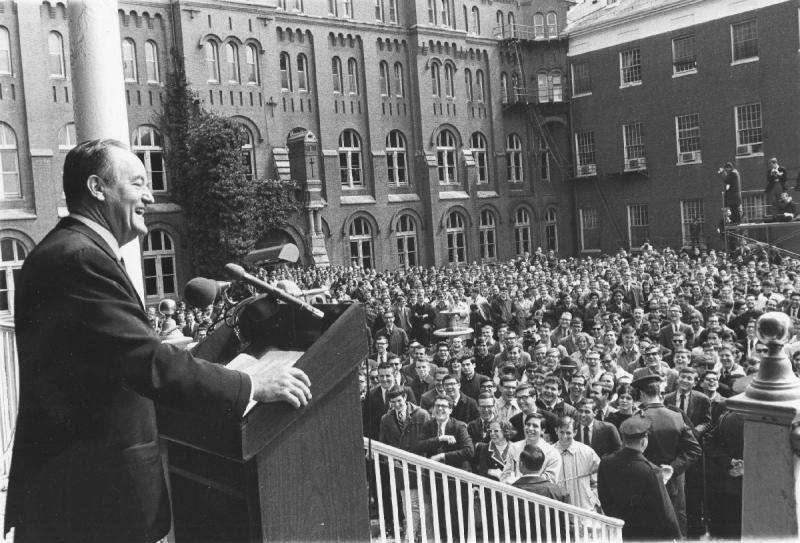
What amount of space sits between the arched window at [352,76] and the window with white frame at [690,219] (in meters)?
17.1

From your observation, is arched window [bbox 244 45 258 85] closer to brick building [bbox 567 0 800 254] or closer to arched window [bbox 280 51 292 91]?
arched window [bbox 280 51 292 91]

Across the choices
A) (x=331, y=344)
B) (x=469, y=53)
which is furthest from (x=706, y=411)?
(x=469, y=53)

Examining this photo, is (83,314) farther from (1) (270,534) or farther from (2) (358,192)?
(2) (358,192)

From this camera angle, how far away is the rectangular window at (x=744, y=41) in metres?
34.3

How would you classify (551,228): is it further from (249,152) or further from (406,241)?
(249,152)

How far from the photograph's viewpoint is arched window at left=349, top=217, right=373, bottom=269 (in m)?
35.4

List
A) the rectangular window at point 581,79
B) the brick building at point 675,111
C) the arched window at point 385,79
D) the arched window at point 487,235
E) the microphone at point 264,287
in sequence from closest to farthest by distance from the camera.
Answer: the microphone at point 264,287 → the brick building at point 675,111 → the arched window at point 385,79 → the arched window at point 487,235 → the rectangular window at point 581,79

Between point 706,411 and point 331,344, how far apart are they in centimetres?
682

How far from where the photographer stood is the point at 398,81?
3759cm

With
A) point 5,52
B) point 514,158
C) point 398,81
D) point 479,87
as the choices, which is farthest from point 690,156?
point 5,52

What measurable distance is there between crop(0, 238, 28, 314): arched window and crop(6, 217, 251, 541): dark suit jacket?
90.2 feet

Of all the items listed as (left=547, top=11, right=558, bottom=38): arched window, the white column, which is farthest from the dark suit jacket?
(left=547, top=11, right=558, bottom=38): arched window

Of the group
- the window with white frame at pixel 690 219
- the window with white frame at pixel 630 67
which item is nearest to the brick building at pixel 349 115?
the window with white frame at pixel 630 67

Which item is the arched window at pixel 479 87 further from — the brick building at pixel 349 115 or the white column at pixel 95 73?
the white column at pixel 95 73
